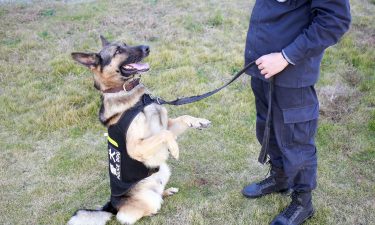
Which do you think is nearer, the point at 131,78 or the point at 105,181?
the point at 131,78

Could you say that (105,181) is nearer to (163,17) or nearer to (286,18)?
(286,18)

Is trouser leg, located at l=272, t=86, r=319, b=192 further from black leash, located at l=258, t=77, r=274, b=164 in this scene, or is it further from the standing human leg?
the standing human leg

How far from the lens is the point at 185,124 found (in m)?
3.58

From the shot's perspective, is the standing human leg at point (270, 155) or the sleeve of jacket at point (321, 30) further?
the standing human leg at point (270, 155)

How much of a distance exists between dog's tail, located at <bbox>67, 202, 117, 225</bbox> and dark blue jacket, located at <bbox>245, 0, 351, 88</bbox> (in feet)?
5.95

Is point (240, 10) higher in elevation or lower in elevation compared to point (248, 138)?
higher

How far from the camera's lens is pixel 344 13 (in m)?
2.37

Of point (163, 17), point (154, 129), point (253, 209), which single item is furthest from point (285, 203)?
point (163, 17)

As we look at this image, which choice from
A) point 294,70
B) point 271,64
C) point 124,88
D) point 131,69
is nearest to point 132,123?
point 124,88

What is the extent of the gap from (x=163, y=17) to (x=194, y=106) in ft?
13.1

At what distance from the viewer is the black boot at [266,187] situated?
3730mm

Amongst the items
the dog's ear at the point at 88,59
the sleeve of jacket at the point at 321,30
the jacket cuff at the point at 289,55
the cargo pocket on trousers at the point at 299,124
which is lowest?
the cargo pocket on trousers at the point at 299,124

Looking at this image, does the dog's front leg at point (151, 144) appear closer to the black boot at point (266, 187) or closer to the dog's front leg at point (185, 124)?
the dog's front leg at point (185, 124)

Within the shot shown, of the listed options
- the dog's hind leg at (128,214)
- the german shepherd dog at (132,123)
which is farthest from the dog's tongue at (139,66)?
the dog's hind leg at (128,214)
